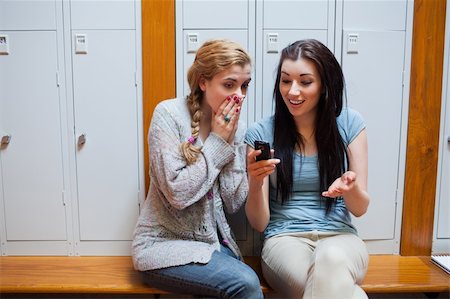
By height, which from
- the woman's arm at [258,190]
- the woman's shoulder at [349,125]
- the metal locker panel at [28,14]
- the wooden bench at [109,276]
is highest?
the metal locker panel at [28,14]

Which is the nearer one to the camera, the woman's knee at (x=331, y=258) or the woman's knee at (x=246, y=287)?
the woman's knee at (x=331, y=258)

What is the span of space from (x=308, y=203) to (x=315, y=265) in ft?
1.41

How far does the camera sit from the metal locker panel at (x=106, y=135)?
1.97 meters

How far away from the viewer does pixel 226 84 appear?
1.58 m

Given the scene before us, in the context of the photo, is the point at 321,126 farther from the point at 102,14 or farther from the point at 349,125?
the point at 102,14

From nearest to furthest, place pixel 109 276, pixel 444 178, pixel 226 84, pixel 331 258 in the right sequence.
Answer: pixel 331 258 → pixel 226 84 → pixel 109 276 → pixel 444 178

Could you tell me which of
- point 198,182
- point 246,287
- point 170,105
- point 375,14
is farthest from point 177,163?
point 375,14

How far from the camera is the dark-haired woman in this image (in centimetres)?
156

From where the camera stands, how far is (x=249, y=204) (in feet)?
5.50

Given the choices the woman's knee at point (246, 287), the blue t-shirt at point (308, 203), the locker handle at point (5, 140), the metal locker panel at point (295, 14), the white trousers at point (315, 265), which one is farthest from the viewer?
the locker handle at point (5, 140)

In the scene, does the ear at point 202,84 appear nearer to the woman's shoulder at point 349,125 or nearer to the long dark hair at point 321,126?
the long dark hair at point 321,126

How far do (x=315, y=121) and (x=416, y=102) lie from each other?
0.64 m

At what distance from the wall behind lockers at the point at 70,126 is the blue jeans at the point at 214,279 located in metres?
0.63

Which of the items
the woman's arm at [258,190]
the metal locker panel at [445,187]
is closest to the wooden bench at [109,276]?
the metal locker panel at [445,187]
